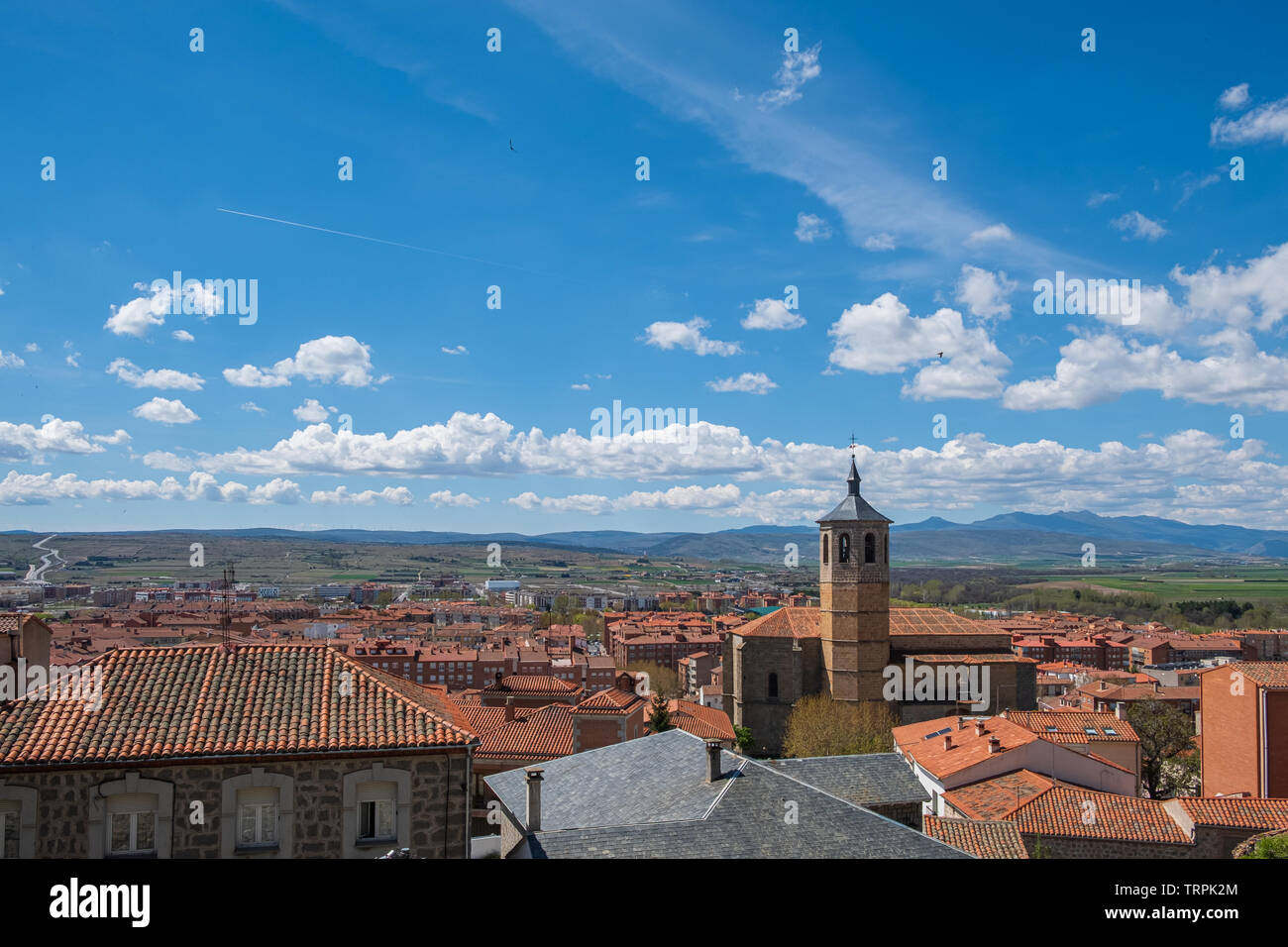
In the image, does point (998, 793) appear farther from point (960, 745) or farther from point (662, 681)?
point (662, 681)

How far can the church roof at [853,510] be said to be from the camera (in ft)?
153

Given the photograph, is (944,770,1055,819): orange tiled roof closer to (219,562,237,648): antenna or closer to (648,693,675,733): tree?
(648,693,675,733): tree

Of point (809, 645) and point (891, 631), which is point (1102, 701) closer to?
point (891, 631)

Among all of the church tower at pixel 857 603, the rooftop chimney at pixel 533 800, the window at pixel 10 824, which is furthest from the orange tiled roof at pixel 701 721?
the window at pixel 10 824

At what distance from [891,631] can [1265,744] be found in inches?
1015

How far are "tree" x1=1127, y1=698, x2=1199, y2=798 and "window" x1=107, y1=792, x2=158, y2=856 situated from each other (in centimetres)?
3446

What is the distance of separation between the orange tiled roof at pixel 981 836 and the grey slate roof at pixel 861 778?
11.1 feet

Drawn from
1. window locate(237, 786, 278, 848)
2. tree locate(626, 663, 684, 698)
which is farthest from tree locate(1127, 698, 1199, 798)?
window locate(237, 786, 278, 848)

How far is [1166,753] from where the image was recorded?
124 feet

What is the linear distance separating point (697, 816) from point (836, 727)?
2797 cm

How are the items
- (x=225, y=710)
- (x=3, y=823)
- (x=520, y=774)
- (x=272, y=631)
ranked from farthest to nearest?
1. (x=272, y=631)
2. (x=520, y=774)
3. (x=225, y=710)
4. (x=3, y=823)

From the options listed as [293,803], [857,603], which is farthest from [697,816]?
[857,603]
